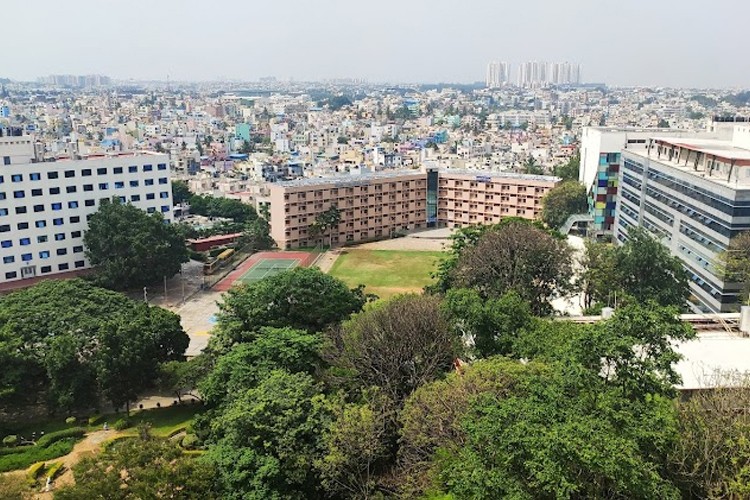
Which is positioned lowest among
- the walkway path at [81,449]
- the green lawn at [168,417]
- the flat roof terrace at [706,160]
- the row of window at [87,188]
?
the walkway path at [81,449]

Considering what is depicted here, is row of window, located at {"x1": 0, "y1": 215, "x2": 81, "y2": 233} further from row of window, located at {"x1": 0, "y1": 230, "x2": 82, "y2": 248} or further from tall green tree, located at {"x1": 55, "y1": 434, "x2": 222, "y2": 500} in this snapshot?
tall green tree, located at {"x1": 55, "y1": 434, "x2": 222, "y2": 500}

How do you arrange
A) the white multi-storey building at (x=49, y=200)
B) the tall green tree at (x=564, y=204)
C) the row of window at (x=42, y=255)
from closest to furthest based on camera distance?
the white multi-storey building at (x=49, y=200), the row of window at (x=42, y=255), the tall green tree at (x=564, y=204)

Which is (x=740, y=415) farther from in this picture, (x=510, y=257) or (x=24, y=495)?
(x=24, y=495)

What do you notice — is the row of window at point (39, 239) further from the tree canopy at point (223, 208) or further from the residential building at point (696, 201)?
the residential building at point (696, 201)

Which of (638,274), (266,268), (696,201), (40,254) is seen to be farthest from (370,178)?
(638,274)

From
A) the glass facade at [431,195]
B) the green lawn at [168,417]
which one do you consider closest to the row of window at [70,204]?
the green lawn at [168,417]

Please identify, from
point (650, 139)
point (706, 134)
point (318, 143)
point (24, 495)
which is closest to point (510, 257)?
point (24, 495)
